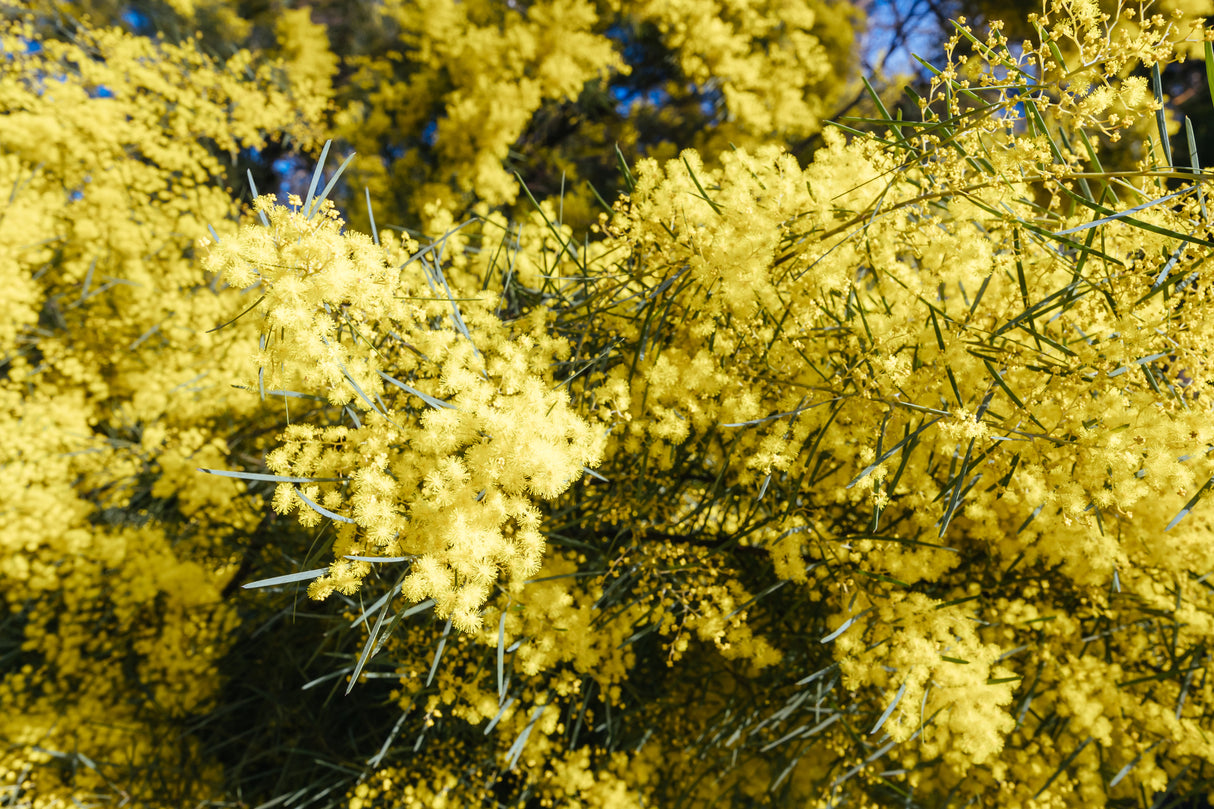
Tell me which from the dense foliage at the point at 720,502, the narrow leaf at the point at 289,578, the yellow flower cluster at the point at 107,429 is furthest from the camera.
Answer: the yellow flower cluster at the point at 107,429

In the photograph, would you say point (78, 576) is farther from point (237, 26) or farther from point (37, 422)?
point (237, 26)

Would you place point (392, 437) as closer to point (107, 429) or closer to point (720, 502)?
point (720, 502)

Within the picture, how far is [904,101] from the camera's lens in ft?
13.4

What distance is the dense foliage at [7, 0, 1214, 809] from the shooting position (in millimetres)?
872

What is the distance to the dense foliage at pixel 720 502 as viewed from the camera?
87 cm

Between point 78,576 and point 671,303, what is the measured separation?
338 cm

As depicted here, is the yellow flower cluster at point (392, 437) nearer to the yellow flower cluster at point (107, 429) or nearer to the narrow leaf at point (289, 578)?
the narrow leaf at point (289, 578)

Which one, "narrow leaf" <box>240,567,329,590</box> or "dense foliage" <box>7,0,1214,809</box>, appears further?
"dense foliage" <box>7,0,1214,809</box>

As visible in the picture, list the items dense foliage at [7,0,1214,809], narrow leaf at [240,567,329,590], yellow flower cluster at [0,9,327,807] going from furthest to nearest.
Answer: yellow flower cluster at [0,9,327,807] < dense foliage at [7,0,1214,809] < narrow leaf at [240,567,329,590]

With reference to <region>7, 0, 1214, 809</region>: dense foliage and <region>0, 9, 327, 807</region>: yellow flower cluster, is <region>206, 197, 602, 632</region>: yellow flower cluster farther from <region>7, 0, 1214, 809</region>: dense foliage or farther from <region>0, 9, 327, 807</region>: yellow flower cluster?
<region>0, 9, 327, 807</region>: yellow flower cluster

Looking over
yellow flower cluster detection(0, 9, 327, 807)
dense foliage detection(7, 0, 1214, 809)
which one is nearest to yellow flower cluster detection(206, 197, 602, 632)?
dense foliage detection(7, 0, 1214, 809)

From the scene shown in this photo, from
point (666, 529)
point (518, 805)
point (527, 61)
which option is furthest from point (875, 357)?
point (527, 61)

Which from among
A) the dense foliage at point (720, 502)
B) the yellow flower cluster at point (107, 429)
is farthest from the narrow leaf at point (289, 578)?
the yellow flower cluster at point (107, 429)

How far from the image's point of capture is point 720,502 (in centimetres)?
136
